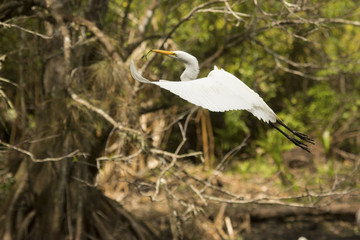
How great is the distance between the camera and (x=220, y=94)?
2488mm

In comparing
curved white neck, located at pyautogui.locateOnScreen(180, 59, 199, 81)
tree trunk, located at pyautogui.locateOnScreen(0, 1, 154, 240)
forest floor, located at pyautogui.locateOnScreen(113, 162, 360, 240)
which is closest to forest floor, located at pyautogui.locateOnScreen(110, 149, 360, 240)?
forest floor, located at pyautogui.locateOnScreen(113, 162, 360, 240)

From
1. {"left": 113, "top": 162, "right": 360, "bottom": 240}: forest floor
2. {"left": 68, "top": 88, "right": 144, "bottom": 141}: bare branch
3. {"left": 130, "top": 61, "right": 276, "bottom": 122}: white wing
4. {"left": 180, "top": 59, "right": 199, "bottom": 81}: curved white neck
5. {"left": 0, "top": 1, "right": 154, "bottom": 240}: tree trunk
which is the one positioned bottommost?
{"left": 113, "top": 162, "right": 360, "bottom": 240}: forest floor

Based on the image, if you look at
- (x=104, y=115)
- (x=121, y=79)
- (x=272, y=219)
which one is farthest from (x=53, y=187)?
(x=272, y=219)

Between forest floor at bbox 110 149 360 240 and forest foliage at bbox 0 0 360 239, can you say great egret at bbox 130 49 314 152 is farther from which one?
forest floor at bbox 110 149 360 240

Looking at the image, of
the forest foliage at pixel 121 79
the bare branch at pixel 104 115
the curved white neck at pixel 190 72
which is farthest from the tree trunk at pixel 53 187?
the curved white neck at pixel 190 72

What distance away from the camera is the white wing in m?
2.32

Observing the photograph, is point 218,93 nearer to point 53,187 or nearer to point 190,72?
point 190,72

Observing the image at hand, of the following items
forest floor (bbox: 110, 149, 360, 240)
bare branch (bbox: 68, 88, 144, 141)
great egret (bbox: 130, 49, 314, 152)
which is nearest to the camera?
great egret (bbox: 130, 49, 314, 152)

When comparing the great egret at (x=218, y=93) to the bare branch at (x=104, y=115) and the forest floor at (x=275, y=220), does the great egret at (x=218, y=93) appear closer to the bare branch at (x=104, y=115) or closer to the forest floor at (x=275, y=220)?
the bare branch at (x=104, y=115)

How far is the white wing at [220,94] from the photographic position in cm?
232

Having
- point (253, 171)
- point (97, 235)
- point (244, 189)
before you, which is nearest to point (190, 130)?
point (253, 171)

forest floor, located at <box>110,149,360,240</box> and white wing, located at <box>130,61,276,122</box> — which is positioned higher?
white wing, located at <box>130,61,276,122</box>

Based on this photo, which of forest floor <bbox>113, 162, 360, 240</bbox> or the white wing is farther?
forest floor <bbox>113, 162, 360, 240</bbox>

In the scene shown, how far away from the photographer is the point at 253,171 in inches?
324
